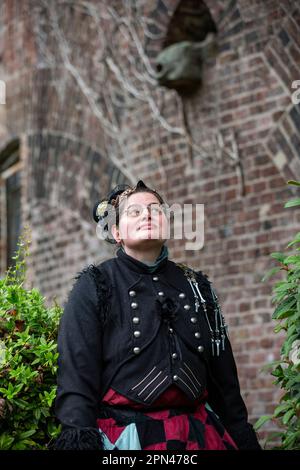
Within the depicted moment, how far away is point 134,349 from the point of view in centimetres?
320

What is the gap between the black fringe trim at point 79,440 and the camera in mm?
2953

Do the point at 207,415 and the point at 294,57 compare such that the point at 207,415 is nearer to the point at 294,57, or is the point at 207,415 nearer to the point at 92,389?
the point at 92,389

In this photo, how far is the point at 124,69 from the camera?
7602 mm

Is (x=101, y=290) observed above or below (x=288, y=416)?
above

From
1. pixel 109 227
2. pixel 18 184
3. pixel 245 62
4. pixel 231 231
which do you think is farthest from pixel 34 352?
pixel 18 184

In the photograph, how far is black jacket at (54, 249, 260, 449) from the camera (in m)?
3.12

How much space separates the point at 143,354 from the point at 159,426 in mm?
267

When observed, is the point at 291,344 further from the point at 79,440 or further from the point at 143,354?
the point at 79,440

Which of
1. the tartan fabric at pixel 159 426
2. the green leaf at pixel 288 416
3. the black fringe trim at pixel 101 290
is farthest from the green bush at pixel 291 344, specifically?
the black fringe trim at pixel 101 290

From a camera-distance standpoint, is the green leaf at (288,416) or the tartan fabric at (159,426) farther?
the green leaf at (288,416)

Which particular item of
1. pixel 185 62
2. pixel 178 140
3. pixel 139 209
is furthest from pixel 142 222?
pixel 178 140

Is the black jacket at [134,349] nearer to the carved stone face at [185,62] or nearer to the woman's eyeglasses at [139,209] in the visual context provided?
the woman's eyeglasses at [139,209]

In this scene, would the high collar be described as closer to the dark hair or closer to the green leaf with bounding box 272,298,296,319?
the dark hair

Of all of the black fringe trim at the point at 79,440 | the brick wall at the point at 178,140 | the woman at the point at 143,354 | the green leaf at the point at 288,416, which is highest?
the brick wall at the point at 178,140
